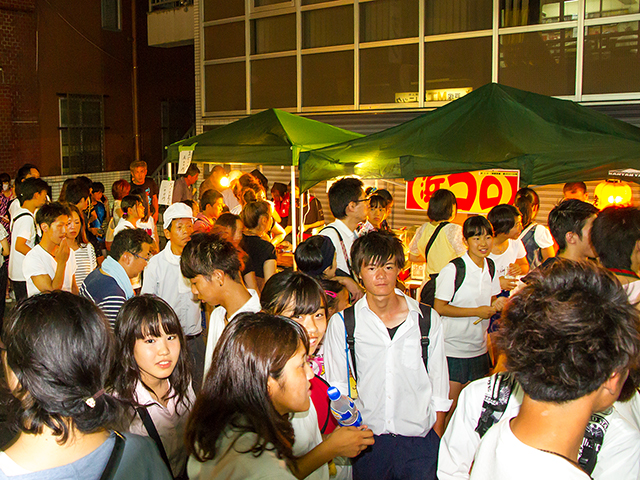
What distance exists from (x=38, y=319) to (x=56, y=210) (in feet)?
12.7

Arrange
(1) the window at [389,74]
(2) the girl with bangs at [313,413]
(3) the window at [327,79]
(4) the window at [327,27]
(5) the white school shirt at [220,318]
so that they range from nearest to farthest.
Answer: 1. (2) the girl with bangs at [313,413]
2. (5) the white school shirt at [220,318]
3. (1) the window at [389,74]
4. (4) the window at [327,27]
5. (3) the window at [327,79]

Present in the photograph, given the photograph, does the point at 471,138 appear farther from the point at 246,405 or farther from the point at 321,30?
the point at 321,30

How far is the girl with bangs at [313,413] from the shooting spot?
7.68 feet

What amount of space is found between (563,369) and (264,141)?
6402 millimetres

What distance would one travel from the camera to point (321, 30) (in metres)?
12.3

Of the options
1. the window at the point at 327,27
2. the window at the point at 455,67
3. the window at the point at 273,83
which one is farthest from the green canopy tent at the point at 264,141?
the window at the point at 273,83

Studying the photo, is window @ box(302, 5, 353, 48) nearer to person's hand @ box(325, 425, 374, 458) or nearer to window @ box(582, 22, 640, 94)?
window @ box(582, 22, 640, 94)

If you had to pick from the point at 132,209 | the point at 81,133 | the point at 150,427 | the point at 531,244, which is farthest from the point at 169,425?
the point at 81,133

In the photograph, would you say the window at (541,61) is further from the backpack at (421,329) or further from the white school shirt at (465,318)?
the backpack at (421,329)

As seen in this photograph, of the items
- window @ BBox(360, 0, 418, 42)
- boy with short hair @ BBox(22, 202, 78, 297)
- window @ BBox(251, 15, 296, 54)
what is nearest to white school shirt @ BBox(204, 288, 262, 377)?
boy with short hair @ BBox(22, 202, 78, 297)

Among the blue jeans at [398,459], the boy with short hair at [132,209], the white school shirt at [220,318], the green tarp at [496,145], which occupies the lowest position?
the blue jeans at [398,459]

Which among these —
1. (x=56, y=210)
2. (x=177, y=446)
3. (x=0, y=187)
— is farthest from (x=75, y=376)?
(x=0, y=187)

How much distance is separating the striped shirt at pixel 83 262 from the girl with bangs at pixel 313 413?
10.7ft

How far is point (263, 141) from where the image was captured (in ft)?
25.0
